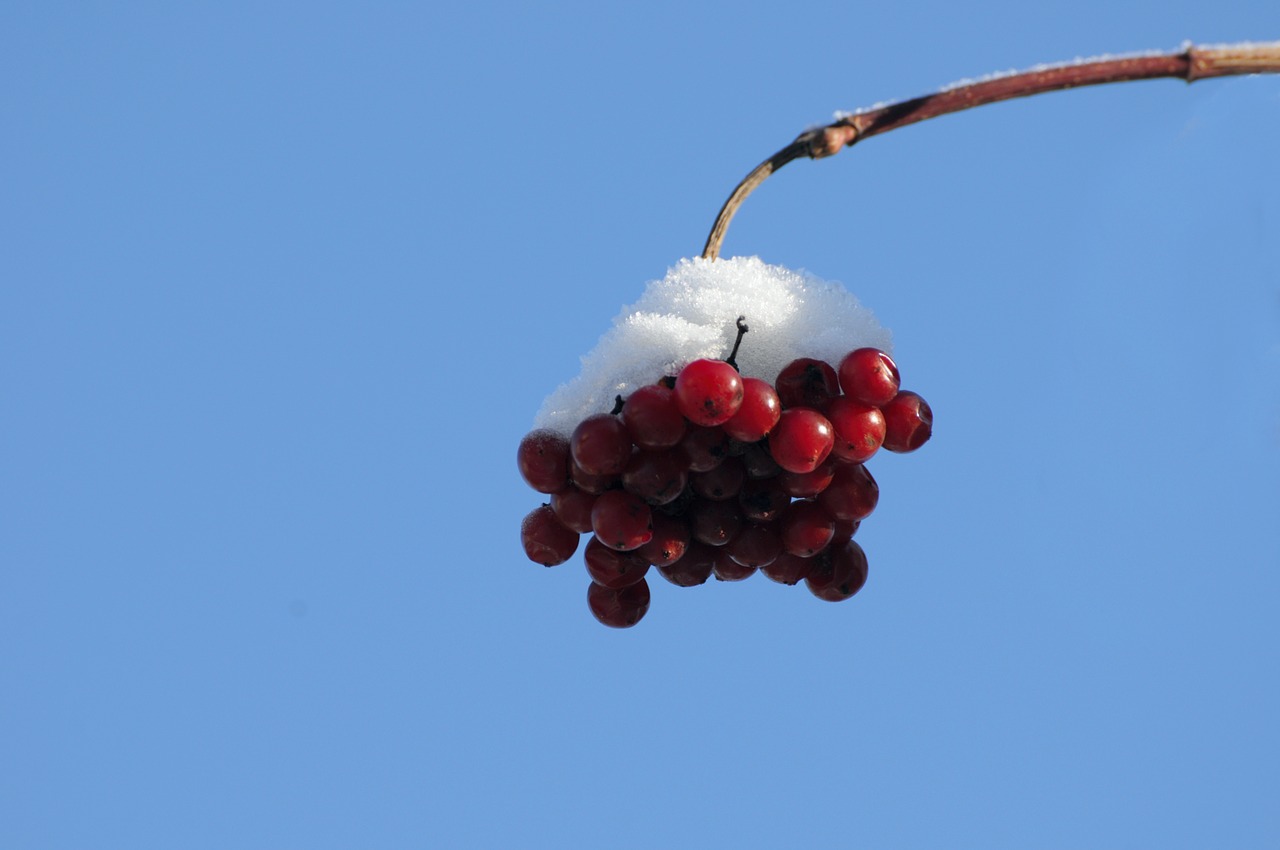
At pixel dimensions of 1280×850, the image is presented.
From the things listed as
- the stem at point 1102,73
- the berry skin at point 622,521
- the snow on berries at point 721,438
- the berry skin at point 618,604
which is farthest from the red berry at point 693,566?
the stem at point 1102,73

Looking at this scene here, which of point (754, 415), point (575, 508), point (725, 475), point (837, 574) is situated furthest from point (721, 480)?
point (837, 574)

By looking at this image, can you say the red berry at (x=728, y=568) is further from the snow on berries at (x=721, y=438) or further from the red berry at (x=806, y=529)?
the red berry at (x=806, y=529)

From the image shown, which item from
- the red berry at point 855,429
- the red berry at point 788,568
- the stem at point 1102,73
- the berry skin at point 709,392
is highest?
the stem at point 1102,73

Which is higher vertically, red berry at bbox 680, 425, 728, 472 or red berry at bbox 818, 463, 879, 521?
red berry at bbox 818, 463, 879, 521

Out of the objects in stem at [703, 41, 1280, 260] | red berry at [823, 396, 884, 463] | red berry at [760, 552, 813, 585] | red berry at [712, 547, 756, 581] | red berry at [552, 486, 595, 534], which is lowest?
red berry at [552, 486, 595, 534]

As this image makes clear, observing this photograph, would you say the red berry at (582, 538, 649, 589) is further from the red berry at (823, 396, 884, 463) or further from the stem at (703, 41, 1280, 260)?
the stem at (703, 41, 1280, 260)

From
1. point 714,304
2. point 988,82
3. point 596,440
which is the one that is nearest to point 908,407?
point 714,304

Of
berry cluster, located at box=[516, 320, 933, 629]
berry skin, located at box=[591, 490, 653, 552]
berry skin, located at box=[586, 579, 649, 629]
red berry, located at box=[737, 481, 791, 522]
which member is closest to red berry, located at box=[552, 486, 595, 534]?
berry cluster, located at box=[516, 320, 933, 629]
